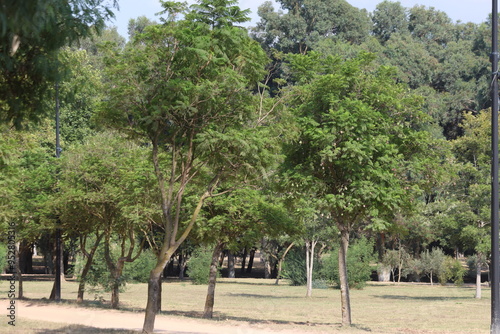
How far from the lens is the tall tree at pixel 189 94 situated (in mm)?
13344

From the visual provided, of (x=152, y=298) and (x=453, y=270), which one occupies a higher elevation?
(x=453, y=270)

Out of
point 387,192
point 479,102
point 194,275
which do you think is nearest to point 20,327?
point 387,192

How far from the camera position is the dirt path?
17.0 meters

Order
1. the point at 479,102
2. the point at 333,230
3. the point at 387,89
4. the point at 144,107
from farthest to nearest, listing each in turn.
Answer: the point at 479,102
the point at 333,230
the point at 387,89
the point at 144,107

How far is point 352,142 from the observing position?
17781mm

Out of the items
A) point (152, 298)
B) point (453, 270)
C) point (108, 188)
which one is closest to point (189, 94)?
point (152, 298)

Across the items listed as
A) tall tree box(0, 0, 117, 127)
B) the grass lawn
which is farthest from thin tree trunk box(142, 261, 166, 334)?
tall tree box(0, 0, 117, 127)

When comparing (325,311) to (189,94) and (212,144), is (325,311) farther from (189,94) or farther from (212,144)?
(189,94)

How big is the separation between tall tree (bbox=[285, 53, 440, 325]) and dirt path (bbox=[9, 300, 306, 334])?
3.44 m

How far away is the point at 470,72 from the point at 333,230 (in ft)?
102

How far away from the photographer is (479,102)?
5650 cm

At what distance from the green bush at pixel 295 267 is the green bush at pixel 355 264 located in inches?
69.4

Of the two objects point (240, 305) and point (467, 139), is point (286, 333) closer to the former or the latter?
point (240, 305)

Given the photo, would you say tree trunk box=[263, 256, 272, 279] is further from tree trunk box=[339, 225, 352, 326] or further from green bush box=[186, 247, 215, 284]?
tree trunk box=[339, 225, 352, 326]
